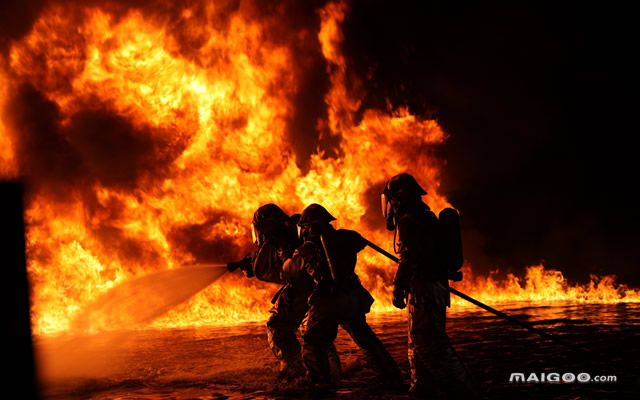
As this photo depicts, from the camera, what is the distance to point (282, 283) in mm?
7281

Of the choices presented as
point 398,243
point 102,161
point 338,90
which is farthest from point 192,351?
point 338,90

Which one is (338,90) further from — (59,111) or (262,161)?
(59,111)

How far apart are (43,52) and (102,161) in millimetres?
3616

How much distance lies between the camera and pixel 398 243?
5730 millimetres

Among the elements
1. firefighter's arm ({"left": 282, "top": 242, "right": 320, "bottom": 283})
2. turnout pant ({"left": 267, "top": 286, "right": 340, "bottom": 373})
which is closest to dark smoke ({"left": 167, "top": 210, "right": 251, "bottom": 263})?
turnout pant ({"left": 267, "top": 286, "right": 340, "bottom": 373})

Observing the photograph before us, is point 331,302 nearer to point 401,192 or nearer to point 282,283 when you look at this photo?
point 282,283

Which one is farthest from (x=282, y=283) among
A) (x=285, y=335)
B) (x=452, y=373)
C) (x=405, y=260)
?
(x=452, y=373)

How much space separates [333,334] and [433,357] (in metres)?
1.53

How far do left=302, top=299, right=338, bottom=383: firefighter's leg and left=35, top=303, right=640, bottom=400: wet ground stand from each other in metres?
0.25

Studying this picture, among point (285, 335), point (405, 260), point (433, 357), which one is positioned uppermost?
point (405, 260)

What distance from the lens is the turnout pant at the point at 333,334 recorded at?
6.43 meters

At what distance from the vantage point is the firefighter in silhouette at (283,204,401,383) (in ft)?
21.1

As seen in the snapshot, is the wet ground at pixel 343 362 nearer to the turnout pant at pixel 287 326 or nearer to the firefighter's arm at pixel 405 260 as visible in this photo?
the turnout pant at pixel 287 326

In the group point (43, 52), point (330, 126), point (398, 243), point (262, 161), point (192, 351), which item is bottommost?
point (192, 351)
